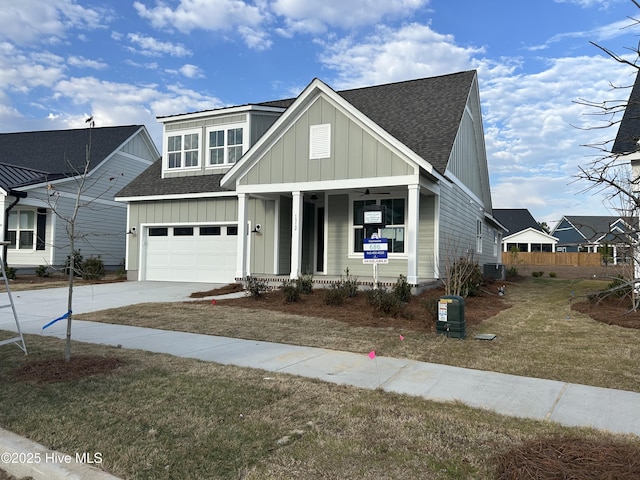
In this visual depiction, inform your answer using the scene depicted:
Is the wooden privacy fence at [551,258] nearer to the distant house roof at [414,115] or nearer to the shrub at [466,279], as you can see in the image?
the distant house roof at [414,115]

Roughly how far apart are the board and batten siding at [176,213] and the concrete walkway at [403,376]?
788 centimetres

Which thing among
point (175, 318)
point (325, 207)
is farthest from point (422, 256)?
point (175, 318)

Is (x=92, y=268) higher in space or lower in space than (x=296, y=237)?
lower

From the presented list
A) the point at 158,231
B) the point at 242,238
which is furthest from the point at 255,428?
the point at 158,231

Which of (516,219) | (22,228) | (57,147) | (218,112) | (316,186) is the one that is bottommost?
(22,228)

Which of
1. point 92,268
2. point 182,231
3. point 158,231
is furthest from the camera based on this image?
point 158,231

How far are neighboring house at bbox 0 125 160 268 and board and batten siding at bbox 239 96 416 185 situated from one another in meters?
8.77

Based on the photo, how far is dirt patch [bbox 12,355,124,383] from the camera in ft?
17.4

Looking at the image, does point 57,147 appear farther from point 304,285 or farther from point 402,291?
point 402,291

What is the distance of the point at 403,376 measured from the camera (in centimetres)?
553

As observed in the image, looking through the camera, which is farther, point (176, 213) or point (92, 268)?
point (92, 268)

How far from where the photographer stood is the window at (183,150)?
1825 centimetres

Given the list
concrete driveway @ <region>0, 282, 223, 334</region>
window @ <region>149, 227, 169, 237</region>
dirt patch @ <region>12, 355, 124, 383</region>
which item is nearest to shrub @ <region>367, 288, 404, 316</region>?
dirt patch @ <region>12, 355, 124, 383</region>

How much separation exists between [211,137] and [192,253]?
14.7 feet
